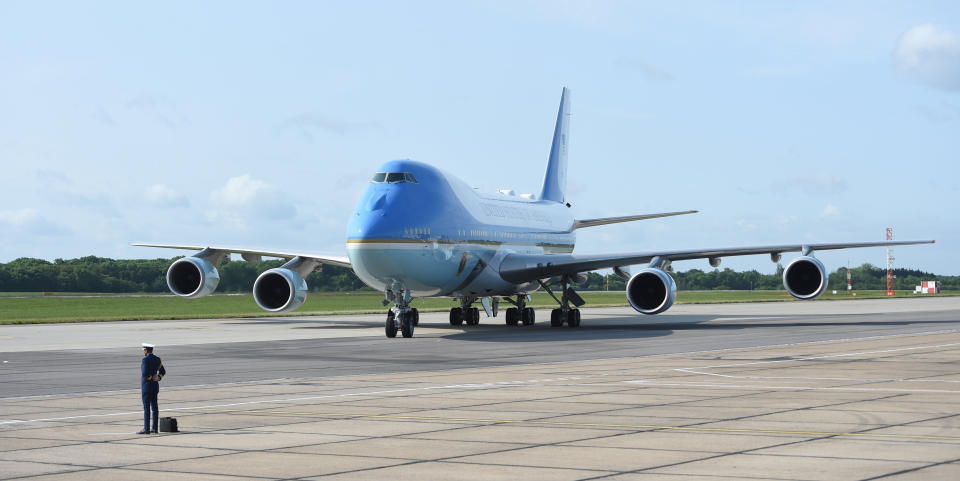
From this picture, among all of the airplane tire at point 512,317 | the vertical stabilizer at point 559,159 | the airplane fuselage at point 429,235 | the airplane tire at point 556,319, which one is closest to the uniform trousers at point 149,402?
the airplane fuselage at point 429,235

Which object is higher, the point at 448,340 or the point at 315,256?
the point at 315,256

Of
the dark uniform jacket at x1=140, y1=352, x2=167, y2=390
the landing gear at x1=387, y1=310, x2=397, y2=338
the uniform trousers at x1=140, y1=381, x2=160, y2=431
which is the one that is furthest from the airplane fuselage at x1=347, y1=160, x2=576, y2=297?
the uniform trousers at x1=140, y1=381, x2=160, y2=431

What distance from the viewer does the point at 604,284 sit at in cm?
13012

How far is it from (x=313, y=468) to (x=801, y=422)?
19.7 feet

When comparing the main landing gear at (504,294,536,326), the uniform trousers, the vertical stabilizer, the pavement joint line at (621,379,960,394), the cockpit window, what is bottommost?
the pavement joint line at (621,379,960,394)

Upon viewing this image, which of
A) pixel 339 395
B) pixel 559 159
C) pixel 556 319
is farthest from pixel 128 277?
pixel 339 395

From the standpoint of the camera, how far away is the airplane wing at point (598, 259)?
3853 cm

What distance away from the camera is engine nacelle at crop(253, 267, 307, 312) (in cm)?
3841

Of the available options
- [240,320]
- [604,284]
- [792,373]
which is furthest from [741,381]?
[604,284]

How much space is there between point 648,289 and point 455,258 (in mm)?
6463

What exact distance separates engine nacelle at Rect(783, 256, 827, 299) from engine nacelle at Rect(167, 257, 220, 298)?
20.6 meters

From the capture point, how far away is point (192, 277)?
42250 mm

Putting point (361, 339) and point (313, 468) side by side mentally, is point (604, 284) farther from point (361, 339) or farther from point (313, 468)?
point (313, 468)

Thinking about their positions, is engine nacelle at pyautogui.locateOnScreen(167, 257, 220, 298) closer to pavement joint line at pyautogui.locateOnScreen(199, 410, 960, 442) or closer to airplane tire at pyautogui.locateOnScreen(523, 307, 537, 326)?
airplane tire at pyautogui.locateOnScreen(523, 307, 537, 326)
